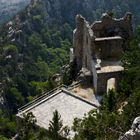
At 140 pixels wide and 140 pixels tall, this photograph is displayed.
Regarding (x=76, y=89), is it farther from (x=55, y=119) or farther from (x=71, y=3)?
(x=71, y=3)

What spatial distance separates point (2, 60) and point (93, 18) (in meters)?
61.4

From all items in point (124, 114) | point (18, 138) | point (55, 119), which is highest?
point (124, 114)

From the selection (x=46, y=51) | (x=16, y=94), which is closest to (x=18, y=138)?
(x=16, y=94)

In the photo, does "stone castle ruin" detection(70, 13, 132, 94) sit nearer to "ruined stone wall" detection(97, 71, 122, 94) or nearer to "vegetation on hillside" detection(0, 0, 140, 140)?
"ruined stone wall" detection(97, 71, 122, 94)

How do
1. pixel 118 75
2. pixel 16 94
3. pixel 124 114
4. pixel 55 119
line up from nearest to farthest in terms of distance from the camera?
1. pixel 124 114
2. pixel 55 119
3. pixel 118 75
4. pixel 16 94

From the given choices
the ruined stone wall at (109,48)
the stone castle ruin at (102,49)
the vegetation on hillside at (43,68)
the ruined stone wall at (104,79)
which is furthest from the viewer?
the ruined stone wall at (109,48)

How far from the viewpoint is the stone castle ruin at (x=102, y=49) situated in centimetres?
4109

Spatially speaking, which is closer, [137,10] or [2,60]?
[2,60]

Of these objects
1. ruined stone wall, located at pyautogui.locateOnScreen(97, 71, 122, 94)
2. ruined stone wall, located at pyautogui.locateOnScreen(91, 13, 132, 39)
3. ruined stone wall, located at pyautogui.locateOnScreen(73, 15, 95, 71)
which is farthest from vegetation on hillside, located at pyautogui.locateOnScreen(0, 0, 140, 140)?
ruined stone wall, located at pyautogui.locateOnScreen(91, 13, 132, 39)

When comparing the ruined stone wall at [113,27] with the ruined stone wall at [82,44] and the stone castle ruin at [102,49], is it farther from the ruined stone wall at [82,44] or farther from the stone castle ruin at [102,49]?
the ruined stone wall at [82,44]

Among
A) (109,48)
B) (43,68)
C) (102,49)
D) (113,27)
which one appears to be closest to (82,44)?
(113,27)

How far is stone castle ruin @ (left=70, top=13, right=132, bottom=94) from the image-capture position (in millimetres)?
41094

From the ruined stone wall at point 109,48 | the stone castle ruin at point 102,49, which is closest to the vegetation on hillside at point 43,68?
the stone castle ruin at point 102,49

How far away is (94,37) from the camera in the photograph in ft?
143
